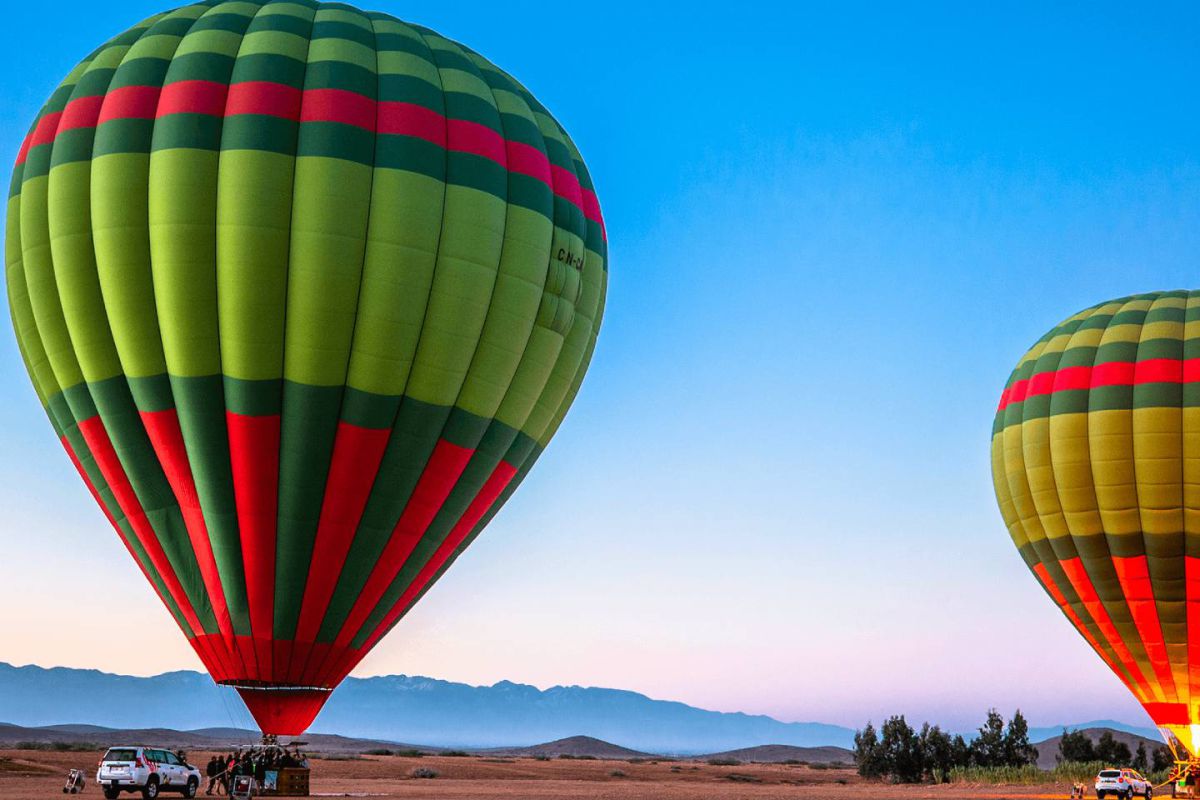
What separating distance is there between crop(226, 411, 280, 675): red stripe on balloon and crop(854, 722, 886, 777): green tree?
38.5m

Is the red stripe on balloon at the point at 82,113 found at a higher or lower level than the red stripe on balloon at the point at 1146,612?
higher

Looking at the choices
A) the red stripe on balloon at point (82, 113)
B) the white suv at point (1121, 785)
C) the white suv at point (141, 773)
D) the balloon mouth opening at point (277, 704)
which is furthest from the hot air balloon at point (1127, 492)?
the red stripe on balloon at point (82, 113)

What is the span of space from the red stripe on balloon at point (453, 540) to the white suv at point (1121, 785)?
62.5 ft

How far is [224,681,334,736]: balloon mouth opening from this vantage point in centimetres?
2058

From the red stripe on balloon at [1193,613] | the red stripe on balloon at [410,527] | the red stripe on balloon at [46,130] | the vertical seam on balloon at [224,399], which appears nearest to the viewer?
the vertical seam on balloon at [224,399]

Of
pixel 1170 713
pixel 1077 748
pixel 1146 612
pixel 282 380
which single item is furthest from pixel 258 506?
pixel 1077 748

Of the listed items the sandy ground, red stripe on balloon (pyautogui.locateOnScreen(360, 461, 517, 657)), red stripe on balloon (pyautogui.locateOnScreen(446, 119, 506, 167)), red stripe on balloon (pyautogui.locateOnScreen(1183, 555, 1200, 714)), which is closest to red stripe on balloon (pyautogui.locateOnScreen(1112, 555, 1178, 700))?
red stripe on balloon (pyautogui.locateOnScreen(1183, 555, 1200, 714))

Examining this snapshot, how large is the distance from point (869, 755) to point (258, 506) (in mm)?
39692

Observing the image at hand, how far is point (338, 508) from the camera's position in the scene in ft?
67.3

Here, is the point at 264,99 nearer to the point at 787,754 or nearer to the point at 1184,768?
the point at 1184,768

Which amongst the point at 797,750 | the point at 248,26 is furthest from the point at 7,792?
the point at 797,750

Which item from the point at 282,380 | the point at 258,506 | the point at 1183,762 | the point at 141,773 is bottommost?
the point at 1183,762

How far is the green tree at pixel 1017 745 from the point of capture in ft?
175

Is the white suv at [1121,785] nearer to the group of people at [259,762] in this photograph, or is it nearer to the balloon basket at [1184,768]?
the balloon basket at [1184,768]
